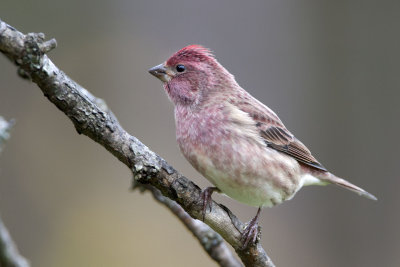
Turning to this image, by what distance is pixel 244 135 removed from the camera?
172 inches

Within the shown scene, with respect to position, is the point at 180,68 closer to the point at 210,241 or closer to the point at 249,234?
the point at 210,241

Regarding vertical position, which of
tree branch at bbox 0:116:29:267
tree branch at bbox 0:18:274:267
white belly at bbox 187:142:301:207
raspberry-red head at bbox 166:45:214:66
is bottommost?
tree branch at bbox 0:116:29:267

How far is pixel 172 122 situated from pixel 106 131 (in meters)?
4.92

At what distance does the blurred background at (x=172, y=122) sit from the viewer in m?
7.80

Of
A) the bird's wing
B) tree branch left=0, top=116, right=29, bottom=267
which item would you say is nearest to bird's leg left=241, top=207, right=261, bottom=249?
the bird's wing

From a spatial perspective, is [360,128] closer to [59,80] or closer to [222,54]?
[222,54]

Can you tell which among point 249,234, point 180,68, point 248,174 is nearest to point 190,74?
point 180,68

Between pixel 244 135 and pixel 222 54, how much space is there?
3.74 m

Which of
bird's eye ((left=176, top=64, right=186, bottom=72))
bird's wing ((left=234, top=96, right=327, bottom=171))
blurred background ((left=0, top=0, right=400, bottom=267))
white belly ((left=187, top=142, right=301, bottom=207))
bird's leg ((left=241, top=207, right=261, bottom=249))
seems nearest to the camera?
bird's leg ((left=241, top=207, right=261, bottom=249))

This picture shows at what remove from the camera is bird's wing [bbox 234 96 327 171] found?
15.4 ft

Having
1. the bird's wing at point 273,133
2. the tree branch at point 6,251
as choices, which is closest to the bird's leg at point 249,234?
the bird's wing at point 273,133

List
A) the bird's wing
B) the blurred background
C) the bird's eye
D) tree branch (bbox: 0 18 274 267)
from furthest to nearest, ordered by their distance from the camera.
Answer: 1. the blurred background
2. the bird's eye
3. the bird's wing
4. tree branch (bbox: 0 18 274 267)

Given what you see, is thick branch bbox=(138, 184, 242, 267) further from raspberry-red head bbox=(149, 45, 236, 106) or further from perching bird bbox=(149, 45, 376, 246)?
raspberry-red head bbox=(149, 45, 236, 106)

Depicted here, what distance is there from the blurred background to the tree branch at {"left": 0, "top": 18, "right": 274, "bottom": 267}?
3618mm
